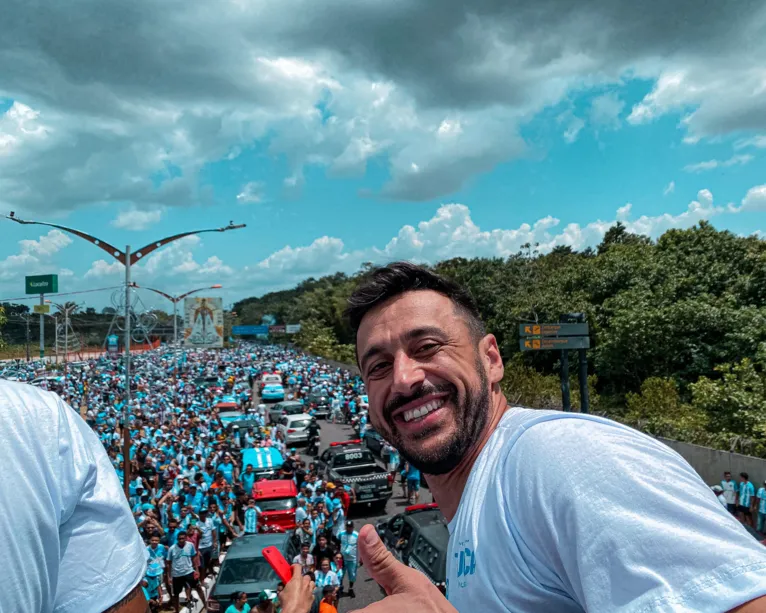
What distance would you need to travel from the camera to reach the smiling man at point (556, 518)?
3.15ft

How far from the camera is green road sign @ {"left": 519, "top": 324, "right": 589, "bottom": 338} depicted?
16.9m

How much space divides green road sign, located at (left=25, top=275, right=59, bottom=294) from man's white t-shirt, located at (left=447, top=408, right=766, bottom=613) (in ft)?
193

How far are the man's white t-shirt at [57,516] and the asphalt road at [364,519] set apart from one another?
7.55ft

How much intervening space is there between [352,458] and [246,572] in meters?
7.49

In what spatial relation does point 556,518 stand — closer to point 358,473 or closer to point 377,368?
point 377,368

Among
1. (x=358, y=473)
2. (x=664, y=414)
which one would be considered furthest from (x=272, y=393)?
(x=664, y=414)

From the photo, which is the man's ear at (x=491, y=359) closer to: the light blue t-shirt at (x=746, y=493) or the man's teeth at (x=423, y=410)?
the man's teeth at (x=423, y=410)

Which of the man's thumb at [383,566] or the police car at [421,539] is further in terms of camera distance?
the police car at [421,539]

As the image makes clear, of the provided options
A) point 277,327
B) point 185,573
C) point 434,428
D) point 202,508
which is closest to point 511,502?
point 434,428

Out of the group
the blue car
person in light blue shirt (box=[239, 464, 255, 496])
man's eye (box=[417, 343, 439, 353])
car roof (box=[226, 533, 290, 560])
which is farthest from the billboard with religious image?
man's eye (box=[417, 343, 439, 353])

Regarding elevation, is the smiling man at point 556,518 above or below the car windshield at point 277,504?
above

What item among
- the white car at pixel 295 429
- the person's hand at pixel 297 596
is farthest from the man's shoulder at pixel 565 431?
the white car at pixel 295 429

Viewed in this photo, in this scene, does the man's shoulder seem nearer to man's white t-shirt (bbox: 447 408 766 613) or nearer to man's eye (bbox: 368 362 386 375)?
man's white t-shirt (bbox: 447 408 766 613)

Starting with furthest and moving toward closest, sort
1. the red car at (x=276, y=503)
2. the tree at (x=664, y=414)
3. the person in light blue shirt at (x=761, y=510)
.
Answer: the tree at (x=664, y=414) → the red car at (x=276, y=503) → the person in light blue shirt at (x=761, y=510)
